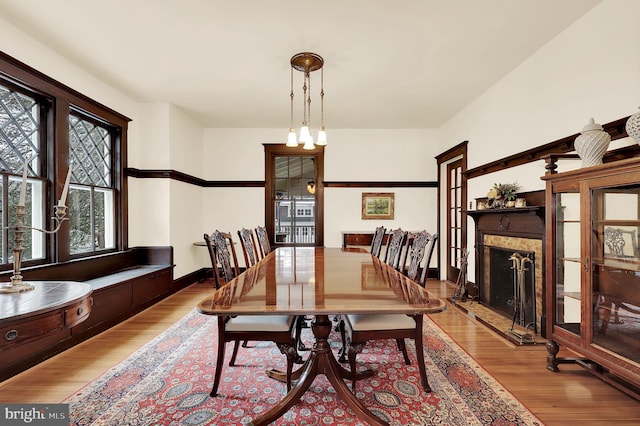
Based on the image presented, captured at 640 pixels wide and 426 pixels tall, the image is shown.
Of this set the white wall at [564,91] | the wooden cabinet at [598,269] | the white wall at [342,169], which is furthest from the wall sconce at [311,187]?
the wooden cabinet at [598,269]

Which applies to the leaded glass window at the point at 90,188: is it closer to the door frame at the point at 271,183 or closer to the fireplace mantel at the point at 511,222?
the door frame at the point at 271,183

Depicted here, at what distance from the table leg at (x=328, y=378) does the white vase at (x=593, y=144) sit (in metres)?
1.97

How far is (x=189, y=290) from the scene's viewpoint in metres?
4.62

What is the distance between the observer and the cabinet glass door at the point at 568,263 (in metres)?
2.04

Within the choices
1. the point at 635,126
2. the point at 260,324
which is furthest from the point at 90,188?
the point at 635,126

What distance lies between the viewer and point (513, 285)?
331 centimetres

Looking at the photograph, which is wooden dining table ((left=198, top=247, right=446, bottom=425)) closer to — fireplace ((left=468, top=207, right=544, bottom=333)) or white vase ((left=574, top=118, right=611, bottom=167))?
white vase ((left=574, top=118, right=611, bottom=167))

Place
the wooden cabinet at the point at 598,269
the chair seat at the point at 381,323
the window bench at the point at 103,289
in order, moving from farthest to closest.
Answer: the window bench at the point at 103,289
the chair seat at the point at 381,323
the wooden cabinet at the point at 598,269

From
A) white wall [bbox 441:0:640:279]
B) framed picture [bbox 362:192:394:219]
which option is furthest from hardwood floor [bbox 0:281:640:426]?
framed picture [bbox 362:192:394:219]

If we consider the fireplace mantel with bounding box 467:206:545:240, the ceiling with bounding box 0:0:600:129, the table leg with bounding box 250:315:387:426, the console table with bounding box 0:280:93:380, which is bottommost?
the table leg with bounding box 250:315:387:426

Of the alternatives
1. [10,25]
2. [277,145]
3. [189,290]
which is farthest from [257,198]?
[10,25]

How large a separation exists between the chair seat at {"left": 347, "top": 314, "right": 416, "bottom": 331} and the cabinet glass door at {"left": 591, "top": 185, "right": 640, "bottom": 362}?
115 cm

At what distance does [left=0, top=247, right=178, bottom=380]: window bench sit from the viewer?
2.20 m

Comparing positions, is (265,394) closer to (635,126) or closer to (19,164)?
(635,126)
